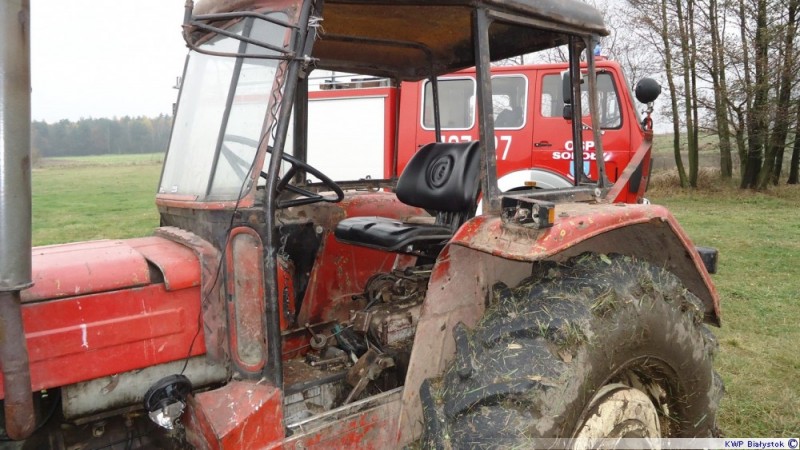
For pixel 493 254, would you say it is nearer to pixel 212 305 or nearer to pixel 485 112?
pixel 485 112

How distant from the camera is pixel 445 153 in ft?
11.3

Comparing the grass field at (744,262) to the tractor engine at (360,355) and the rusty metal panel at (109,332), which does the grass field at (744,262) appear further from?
the rusty metal panel at (109,332)

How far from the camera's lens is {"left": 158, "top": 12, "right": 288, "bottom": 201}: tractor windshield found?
7.18 feet

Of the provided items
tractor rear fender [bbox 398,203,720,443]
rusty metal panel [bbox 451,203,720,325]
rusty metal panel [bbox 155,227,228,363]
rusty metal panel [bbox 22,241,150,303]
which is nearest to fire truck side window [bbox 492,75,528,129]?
rusty metal panel [bbox 451,203,720,325]

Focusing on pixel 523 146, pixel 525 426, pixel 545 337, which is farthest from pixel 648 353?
pixel 523 146

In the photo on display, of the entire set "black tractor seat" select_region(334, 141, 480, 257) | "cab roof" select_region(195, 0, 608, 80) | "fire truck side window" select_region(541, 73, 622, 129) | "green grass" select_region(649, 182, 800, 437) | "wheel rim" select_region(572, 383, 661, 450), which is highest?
"fire truck side window" select_region(541, 73, 622, 129)

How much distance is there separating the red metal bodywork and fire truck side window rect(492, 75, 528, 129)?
740 cm

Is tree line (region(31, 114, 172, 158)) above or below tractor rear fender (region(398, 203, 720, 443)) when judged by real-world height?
above

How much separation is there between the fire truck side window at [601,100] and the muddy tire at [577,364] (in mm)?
6152

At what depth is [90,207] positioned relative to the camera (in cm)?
2008

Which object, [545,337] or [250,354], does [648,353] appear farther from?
[250,354]

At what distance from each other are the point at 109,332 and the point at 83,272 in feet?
0.74

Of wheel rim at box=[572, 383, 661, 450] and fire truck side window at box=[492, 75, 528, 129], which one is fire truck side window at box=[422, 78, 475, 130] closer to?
fire truck side window at box=[492, 75, 528, 129]

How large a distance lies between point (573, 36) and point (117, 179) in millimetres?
35012
